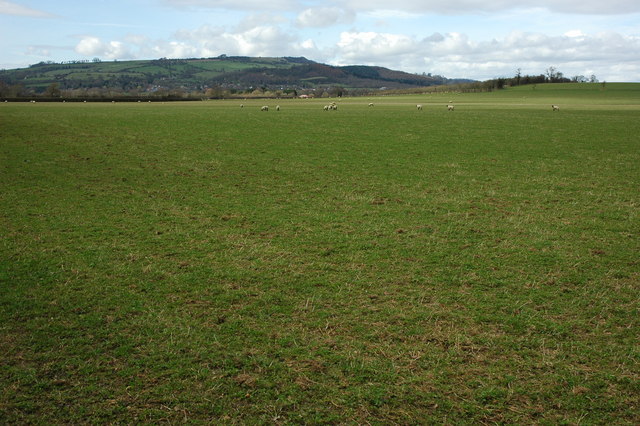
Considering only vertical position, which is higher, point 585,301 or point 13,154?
point 13,154

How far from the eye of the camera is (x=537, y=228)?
12.2 meters

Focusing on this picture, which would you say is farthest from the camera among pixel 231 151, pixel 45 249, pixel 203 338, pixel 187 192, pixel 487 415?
pixel 231 151

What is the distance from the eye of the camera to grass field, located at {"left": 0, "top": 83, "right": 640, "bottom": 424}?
5543 mm

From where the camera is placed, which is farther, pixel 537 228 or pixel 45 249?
pixel 537 228

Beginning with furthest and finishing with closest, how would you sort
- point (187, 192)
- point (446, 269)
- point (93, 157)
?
1. point (93, 157)
2. point (187, 192)
3. point (446, 269)

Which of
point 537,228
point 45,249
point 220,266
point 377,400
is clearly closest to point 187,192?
point 45,249

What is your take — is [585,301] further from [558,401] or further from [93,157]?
[93,157]

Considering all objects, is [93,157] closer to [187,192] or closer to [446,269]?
[187,192]

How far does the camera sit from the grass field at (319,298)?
5.54m

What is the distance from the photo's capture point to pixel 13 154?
2317 centimetres

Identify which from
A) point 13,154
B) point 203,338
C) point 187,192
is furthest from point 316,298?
point 13,154

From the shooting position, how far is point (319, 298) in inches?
320

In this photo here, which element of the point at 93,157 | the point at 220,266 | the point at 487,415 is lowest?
the point at 487,415

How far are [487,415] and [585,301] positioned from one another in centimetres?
395
